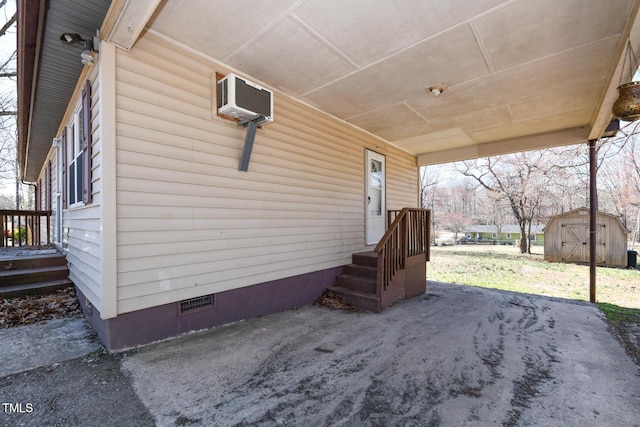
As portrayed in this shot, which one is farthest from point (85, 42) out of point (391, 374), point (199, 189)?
point (391, 374)

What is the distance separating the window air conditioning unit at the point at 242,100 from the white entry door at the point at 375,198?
274 centimetres

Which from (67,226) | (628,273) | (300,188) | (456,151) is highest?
(456,151)

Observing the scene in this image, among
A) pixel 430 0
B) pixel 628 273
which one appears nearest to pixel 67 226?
pixel 430 0

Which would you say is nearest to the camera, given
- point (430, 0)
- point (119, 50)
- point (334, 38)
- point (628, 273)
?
point (430, 0)

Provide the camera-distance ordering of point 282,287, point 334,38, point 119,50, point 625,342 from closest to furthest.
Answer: point 119,50 → point 334,38 → point 625,342 → point 282,287

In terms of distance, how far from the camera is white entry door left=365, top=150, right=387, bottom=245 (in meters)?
5.66

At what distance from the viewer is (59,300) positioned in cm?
382

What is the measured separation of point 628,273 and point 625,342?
8.41 m

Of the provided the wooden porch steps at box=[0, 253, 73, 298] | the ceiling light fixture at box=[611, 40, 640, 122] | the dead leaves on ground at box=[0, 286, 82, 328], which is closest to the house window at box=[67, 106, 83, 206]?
the wooden porch steps at box=[0, 253, 73, 298]

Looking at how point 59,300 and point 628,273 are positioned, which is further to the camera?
point 628,273

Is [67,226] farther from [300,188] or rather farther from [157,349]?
[300,188]

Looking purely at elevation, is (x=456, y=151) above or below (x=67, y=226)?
above

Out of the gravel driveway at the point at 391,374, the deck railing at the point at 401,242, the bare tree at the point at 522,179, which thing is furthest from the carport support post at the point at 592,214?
the bare tree at the point at 522,179

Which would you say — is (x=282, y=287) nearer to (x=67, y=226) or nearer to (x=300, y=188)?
(x=300, y=188)
